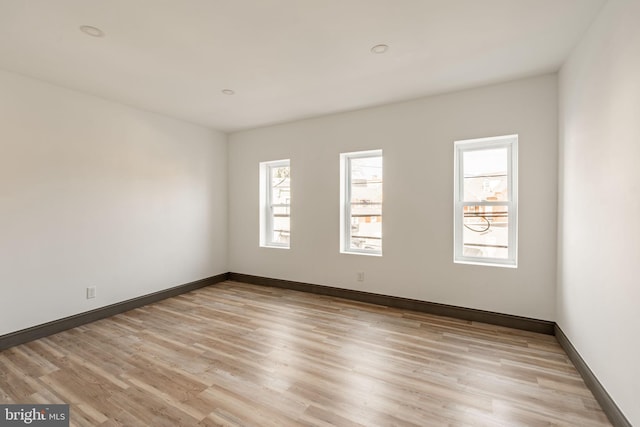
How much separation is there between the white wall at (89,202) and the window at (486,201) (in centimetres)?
394

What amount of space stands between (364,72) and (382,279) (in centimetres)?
255

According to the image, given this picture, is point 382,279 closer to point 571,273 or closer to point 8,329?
point 571,273

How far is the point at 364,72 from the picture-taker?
2.95 meters

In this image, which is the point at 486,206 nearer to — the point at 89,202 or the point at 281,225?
the point at 281,225

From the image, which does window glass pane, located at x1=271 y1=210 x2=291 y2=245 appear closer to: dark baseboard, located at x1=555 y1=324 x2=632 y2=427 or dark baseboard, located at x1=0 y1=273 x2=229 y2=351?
dark baseboard, located at x1=0 y1=273 x2=229 y2=351

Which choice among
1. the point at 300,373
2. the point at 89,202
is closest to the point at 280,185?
the point at 89,202

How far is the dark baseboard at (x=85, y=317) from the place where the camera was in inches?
111

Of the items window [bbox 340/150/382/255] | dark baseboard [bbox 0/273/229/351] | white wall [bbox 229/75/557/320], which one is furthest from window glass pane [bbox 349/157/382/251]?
dark baseboard [bbox 0/273/229/351]

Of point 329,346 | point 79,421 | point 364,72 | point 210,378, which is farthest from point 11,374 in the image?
point 364,72

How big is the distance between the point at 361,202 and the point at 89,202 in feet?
11.3

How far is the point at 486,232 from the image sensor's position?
3432mm

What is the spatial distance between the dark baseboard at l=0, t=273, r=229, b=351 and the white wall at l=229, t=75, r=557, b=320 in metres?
1.16

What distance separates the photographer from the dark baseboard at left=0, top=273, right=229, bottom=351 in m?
2.82

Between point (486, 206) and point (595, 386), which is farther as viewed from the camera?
point (486, 206)
